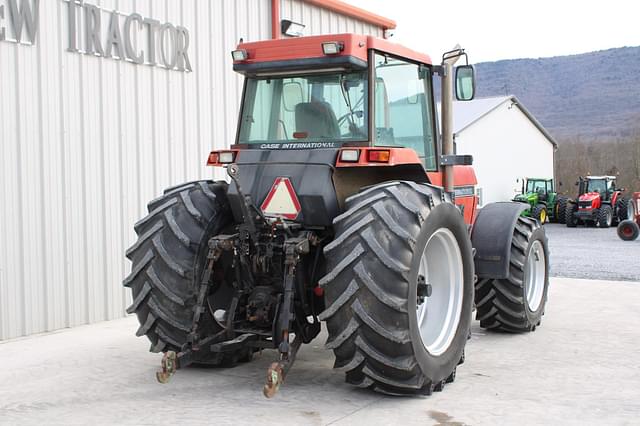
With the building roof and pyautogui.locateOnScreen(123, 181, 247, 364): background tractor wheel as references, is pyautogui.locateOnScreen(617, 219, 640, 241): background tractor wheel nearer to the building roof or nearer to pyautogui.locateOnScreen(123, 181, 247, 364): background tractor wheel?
the building roof

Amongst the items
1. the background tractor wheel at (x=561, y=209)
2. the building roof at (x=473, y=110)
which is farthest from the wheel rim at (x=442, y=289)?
the building roof at (x=473, y=110)

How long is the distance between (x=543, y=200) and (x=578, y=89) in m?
97.1

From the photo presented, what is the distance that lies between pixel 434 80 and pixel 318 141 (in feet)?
5.22

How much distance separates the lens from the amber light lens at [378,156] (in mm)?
5734

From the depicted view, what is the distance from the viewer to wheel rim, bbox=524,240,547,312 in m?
8.50

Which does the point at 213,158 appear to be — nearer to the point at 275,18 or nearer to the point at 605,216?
the point at 275,18

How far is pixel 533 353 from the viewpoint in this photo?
23.6 ft

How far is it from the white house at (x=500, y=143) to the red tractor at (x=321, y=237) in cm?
2627

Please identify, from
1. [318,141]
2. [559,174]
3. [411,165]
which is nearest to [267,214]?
[318,141]

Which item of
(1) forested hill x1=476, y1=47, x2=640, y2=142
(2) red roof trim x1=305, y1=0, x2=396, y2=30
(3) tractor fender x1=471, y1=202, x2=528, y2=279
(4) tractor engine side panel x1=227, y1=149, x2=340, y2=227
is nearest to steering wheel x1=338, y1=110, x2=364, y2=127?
(4) tractor engine side panel x1=227, y1=149, x2=340, y2=227

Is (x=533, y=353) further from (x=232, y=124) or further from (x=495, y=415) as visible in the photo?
(x=232, y=124)

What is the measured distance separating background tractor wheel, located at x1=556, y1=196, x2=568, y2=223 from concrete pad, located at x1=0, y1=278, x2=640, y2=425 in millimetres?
23276

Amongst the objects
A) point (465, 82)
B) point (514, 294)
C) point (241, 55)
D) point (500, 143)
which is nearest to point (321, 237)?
point (241, 55)

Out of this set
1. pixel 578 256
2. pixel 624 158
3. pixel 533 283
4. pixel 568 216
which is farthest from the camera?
pixel 624 158
